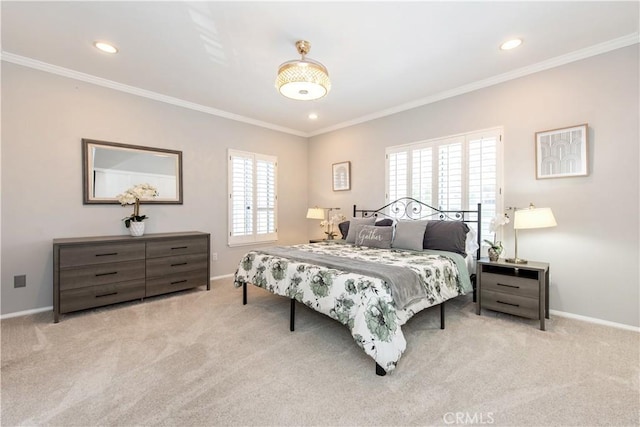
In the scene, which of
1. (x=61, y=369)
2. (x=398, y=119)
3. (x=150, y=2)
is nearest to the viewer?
(x=61, y=369)

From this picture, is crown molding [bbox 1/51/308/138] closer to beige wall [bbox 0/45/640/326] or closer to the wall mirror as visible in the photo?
beige wall [bbox 0/45/640/326]

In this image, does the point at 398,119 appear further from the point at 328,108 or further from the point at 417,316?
the point at 417,316

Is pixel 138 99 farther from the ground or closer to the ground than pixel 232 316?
farther from the ground

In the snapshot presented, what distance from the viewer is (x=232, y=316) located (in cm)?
308

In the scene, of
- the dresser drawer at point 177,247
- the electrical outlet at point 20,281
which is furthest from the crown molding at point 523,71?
the electrical outlet at point 20,281

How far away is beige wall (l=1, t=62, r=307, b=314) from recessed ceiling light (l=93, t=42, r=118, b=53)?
2.97 feet

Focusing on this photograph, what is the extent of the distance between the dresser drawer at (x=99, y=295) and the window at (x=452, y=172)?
372 centimetres

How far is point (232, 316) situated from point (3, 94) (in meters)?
3.36

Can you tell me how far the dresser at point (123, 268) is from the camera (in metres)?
2.96

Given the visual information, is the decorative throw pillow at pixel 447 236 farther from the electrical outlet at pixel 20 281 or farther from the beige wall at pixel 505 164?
the electrical outlet at pixel 20 281

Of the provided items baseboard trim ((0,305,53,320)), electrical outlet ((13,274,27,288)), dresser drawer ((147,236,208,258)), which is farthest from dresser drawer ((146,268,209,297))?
electrical outlet ((13,274,27,288))

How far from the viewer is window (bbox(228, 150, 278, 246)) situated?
485 cm

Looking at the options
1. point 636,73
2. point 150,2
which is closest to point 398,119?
point 636,73

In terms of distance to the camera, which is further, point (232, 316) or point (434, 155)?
point (434, 155)
